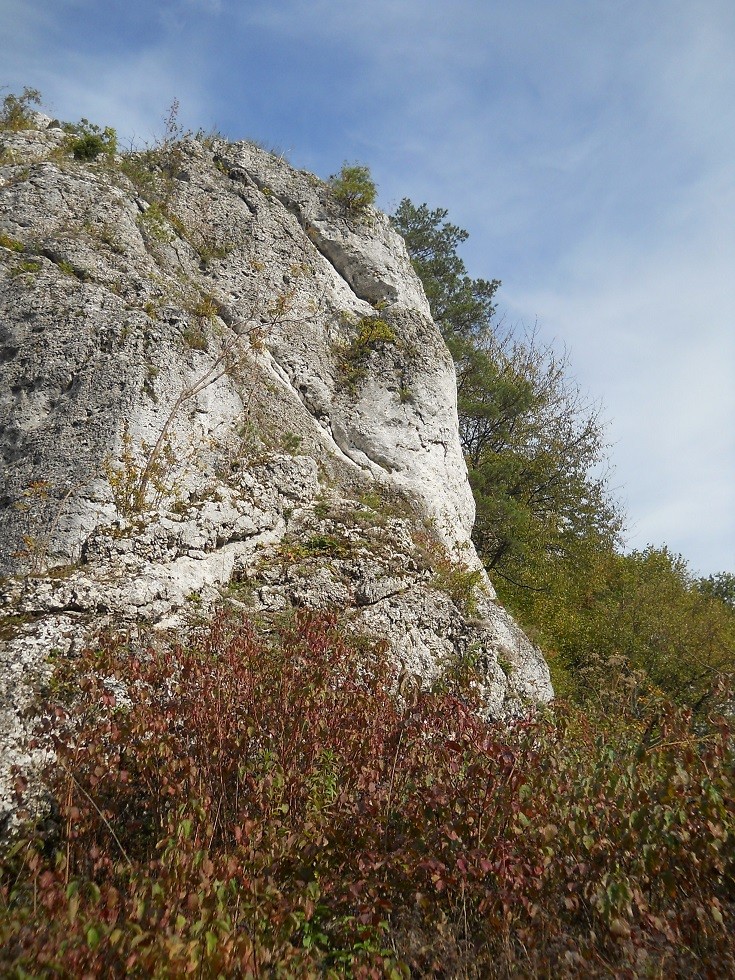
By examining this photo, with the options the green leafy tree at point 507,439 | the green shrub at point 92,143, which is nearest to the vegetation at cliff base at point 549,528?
the green leafy tree at point 507,439

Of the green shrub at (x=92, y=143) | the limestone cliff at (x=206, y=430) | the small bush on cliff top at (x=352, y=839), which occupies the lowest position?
the small bush on cliff top at (x=352, y=839)

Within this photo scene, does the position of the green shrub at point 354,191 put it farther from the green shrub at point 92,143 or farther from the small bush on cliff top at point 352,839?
the small bush on cliff top at point 352,839

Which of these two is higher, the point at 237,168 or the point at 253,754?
the point at 237,168

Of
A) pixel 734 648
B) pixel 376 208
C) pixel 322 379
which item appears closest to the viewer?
pixel 322 379

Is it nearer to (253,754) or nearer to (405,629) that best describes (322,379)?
(405,629)

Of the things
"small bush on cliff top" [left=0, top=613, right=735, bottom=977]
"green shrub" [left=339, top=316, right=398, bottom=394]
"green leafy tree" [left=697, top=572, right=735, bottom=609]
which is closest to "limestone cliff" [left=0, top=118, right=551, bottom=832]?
"green shrub" [left=339, top=316, right=398, bottom=394]

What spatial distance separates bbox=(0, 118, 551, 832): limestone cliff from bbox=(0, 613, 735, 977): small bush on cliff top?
121 cm

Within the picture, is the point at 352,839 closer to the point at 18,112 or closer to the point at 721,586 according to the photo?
the point at 18,112

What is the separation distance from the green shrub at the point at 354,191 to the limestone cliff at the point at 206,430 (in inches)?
66.5

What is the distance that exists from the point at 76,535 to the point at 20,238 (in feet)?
19.7

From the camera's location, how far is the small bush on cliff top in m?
3.67

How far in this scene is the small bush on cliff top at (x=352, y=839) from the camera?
367 centimetres

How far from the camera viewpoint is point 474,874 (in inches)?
170

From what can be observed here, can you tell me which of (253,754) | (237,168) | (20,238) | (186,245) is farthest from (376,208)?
(253,754)
